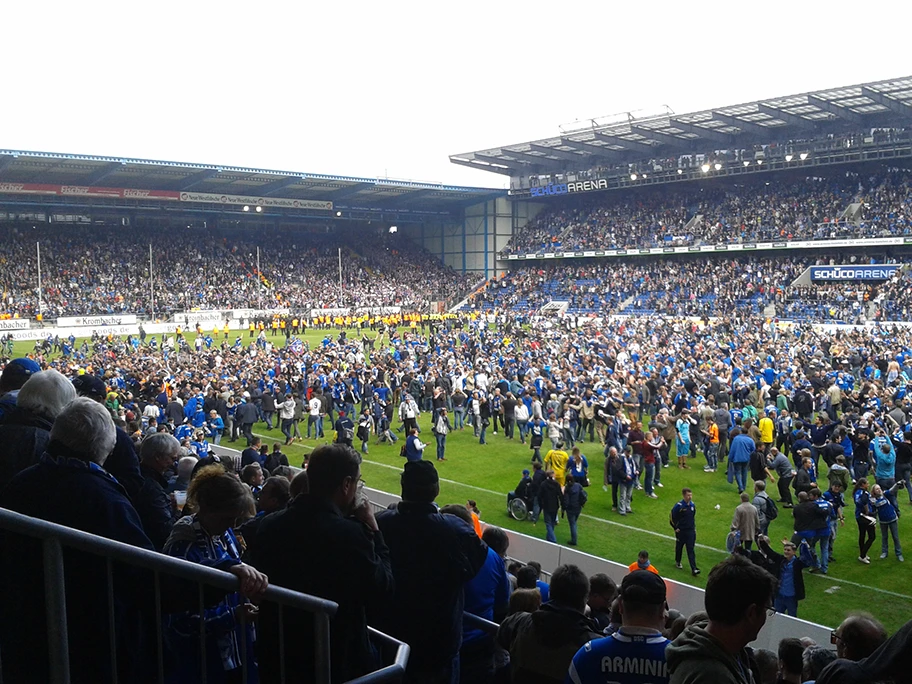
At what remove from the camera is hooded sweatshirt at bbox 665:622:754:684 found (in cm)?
243

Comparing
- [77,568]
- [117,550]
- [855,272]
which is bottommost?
[855,272]

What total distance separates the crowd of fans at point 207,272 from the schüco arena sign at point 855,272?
26.0m

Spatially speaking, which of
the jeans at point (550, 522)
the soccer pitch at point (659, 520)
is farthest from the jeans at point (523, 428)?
the jeans at point (550, 522)

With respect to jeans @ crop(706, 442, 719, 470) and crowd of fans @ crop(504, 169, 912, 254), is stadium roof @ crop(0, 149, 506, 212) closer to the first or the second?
crowd of fans @ crop(504, 169, 912, 254)

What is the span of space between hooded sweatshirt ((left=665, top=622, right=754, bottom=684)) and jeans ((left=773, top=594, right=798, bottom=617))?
24.3 ft

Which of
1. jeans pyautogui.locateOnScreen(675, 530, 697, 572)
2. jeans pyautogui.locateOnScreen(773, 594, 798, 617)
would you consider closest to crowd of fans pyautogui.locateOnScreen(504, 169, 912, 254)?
jeans pyautogui.locateOnScreen(675, 530, 697, 572)

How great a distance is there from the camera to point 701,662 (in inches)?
96.6

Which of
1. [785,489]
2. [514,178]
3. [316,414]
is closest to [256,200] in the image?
[514,178]

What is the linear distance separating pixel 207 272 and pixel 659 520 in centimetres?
4472

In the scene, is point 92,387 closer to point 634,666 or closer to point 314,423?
point 634,666

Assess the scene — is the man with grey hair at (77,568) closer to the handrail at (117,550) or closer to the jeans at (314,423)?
the handrail at (117,550)

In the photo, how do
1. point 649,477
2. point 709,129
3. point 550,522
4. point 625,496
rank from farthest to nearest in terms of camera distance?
point 709,129
point 649,477
point 625,496
point 550,522

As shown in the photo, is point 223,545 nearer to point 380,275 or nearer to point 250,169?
point 250,169

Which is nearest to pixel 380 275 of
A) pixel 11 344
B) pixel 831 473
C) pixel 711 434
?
pixel 11 344
